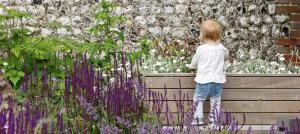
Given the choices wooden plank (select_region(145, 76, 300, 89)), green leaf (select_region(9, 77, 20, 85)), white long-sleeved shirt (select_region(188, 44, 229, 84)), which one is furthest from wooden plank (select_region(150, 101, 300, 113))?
green leaf (select_region(9, 77, 20, 85))

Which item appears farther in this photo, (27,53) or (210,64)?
(27,53)

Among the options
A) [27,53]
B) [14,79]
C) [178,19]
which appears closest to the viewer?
[14,79]

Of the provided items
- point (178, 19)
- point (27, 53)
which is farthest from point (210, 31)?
point (178, 19)

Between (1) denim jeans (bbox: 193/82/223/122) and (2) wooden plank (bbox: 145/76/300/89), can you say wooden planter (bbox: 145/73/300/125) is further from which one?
(1) denim jeans (bbox: 193/82/223/122)

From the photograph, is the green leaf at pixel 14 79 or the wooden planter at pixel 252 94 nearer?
the wooden planter at pixel 252 94

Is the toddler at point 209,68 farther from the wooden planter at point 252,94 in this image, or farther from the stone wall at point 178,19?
the stone wall at point 178,19

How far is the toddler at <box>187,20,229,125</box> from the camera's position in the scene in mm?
5184

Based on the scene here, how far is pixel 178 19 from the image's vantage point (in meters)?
7.74

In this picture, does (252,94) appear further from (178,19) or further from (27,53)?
(178,19)

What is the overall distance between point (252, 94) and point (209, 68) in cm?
45

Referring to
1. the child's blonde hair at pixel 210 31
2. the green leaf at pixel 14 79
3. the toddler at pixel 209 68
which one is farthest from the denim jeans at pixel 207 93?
the green leaf at pixel 14 79

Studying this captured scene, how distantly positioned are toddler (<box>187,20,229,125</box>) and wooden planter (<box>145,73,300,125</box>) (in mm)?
156

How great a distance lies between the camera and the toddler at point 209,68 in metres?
5.18

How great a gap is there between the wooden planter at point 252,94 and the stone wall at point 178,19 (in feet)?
7.22
